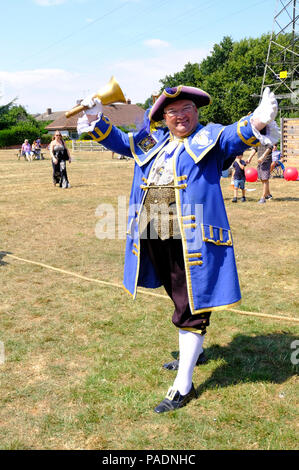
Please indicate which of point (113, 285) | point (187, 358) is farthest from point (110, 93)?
point (113, 285)

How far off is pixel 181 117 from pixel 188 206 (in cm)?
67

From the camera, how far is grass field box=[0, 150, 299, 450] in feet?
10.2

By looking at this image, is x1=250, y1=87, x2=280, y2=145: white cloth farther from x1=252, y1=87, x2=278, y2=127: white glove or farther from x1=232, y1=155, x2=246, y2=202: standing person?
x1=232, y1=155, x2=246, y2=202: standing person

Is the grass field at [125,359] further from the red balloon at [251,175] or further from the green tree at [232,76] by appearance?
the green tree at [232,76]

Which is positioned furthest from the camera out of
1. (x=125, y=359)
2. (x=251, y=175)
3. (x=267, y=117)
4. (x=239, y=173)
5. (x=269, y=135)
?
(x=251, y=175)

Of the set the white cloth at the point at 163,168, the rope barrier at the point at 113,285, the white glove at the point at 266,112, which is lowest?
the rope barrier at the point at 113,285

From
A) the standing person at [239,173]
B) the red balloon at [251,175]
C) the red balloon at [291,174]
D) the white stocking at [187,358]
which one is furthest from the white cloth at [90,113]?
the red balloon at [291,174]

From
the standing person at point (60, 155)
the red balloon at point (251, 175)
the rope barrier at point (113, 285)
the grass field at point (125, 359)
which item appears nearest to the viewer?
the grass field at point (125, 359)

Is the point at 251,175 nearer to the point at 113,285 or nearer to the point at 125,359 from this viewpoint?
the point at 113,285

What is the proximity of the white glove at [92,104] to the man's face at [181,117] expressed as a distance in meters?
0.52

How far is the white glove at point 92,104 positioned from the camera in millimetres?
3407

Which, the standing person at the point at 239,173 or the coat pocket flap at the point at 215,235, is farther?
the standing person at the point at 239,173

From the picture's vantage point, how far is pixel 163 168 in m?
3.42

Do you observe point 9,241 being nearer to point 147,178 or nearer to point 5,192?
point 147,178
